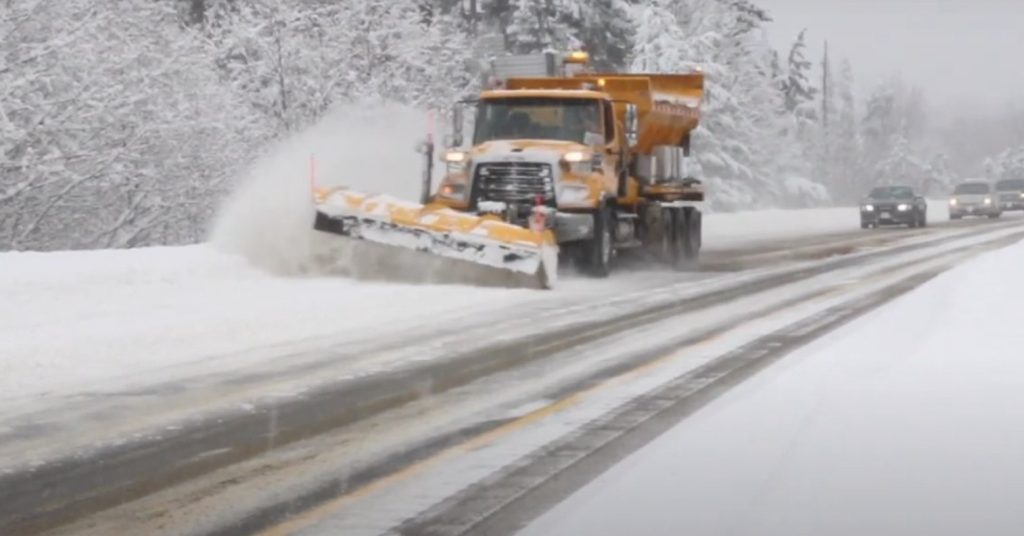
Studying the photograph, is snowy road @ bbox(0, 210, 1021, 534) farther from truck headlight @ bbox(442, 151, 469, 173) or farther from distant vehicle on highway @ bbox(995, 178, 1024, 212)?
distant vehicle on highway @ bbox(995, 178, 1024, 212)

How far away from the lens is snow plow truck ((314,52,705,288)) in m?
19.1

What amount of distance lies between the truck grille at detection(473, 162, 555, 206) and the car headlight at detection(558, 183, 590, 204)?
12 centimetres

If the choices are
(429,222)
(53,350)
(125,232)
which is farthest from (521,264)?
(125,232)

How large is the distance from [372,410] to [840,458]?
9.65ft

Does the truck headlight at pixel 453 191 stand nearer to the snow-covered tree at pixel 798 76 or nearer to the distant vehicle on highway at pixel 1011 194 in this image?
the distant vehicle on highway at pixel 1011 194

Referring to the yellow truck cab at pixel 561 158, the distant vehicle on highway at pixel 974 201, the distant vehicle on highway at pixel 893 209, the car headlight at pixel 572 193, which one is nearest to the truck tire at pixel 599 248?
the yellow truck cab at pixel 561 158

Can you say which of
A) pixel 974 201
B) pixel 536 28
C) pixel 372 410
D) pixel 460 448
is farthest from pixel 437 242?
pixel 974 201

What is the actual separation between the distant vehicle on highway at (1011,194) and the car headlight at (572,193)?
50.6m

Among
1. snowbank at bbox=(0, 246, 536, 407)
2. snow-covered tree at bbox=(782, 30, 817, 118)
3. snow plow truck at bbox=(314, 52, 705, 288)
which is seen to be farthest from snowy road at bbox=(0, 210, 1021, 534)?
snow-covered tree at bbox=(782, 30, 817, 118)

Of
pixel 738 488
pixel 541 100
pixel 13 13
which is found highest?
pixel 13 13

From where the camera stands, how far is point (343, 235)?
19.5 meters

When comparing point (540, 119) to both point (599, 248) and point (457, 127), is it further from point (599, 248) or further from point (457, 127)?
point (599, 248)

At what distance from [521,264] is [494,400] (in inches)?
363

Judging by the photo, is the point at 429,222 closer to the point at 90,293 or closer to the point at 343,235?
the point at 343,235
